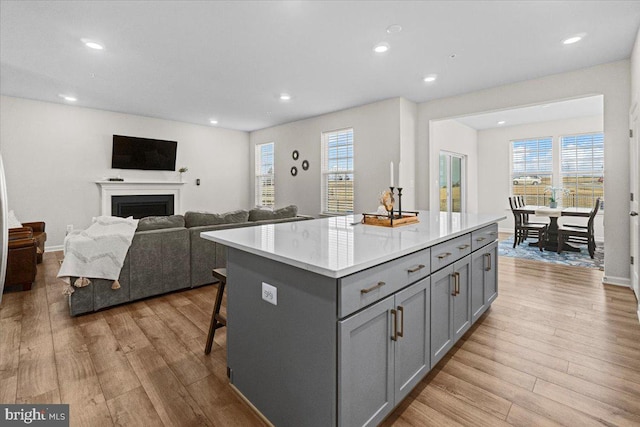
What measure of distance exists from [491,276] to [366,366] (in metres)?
2.01

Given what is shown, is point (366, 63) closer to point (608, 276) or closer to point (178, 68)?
point (178, 68)

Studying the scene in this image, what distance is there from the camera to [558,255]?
5.36 meters

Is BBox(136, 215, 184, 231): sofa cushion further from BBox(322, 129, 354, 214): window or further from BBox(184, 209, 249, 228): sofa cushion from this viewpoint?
BBox(322, 129, 354, 214): window

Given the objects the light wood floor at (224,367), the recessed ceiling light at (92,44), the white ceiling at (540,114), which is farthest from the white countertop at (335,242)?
the white ceiling at (540,114)

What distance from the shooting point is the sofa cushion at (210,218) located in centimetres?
372

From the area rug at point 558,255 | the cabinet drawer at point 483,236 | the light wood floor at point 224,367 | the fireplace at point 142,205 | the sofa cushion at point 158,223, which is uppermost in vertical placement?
the fireplace at point 142,205

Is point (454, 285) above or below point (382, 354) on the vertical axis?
above

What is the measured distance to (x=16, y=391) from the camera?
1833 mm

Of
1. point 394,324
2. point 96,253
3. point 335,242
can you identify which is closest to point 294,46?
Answer: point 335,242

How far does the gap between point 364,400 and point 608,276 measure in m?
4.15

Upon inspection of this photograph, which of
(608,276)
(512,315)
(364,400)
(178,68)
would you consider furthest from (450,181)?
(364,400)

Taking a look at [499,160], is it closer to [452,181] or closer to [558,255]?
[452,181]

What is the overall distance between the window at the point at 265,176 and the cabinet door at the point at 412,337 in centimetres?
651

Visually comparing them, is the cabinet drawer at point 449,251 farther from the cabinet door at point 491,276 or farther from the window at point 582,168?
the window at point 582,168
